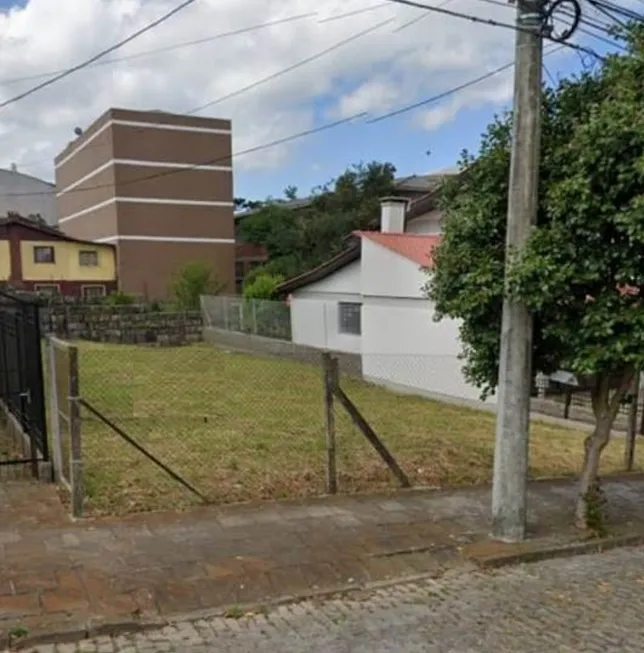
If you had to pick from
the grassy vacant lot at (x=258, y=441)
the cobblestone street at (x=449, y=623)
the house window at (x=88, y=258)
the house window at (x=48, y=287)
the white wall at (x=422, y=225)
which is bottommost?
the grassy vacant lot at (x=258, y=441)

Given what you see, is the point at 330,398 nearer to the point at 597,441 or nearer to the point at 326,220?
the point at 597,441

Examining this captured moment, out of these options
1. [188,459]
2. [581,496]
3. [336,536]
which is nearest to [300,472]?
[188,459]

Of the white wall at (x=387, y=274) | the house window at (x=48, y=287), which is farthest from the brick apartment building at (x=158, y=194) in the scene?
the white wall at (x=387, y=274)

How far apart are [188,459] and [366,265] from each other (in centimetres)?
1261

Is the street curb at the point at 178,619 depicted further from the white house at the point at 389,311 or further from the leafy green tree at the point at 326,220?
the leafy green tree at the point at 326,220

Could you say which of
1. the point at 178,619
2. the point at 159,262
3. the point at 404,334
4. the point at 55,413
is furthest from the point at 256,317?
the point at 178,619

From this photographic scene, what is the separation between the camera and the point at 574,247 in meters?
5.23

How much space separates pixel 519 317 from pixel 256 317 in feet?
70.4

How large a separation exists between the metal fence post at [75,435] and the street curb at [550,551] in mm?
3124

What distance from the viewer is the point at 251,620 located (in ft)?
14.0

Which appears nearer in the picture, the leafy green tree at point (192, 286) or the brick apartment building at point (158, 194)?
the leafy green tree at point (192, 286)

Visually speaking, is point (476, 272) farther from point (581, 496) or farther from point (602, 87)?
point (581, 496)

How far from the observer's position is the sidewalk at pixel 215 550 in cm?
432

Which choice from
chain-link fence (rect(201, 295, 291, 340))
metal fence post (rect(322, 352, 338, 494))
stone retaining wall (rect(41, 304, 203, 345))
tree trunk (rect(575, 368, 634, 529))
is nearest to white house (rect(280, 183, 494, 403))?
chain-link fence (rect(201, 295, 291, 340))
